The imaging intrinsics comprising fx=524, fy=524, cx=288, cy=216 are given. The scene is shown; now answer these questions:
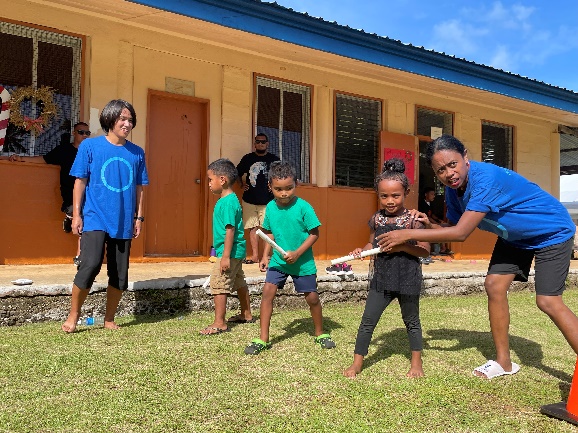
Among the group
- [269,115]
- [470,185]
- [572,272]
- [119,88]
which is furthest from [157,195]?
[572,272]

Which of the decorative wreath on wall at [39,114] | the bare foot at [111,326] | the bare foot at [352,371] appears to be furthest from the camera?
the decorative wreath on wall at [39,114]

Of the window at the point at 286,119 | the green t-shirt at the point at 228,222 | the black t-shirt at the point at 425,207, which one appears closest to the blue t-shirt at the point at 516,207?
the green t-shirt at the point at 228,222

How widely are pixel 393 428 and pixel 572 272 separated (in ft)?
23.0

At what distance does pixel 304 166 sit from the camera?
8.87 meters

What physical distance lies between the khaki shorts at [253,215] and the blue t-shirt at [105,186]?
11.3ft

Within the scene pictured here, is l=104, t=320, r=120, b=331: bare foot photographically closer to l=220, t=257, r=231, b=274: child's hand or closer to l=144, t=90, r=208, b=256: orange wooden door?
l=220, t=257, r=231, b=274: child's hand

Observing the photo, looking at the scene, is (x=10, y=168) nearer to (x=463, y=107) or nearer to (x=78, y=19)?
(x=78, y=19)

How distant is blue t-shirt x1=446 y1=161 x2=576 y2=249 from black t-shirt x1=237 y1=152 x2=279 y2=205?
473cm

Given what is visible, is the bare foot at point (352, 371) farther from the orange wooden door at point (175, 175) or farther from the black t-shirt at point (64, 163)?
the orange wooden door at point (175, 175)

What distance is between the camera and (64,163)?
6492 mm

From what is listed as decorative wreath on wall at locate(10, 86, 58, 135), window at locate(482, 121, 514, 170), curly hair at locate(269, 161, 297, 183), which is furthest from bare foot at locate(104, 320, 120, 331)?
window at locate(482, 121, 514, 170)

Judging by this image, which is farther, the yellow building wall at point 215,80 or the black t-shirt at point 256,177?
the black t-shirt at point 256,177

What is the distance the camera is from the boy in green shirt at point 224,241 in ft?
13.8

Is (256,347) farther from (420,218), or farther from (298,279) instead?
(420,218)
